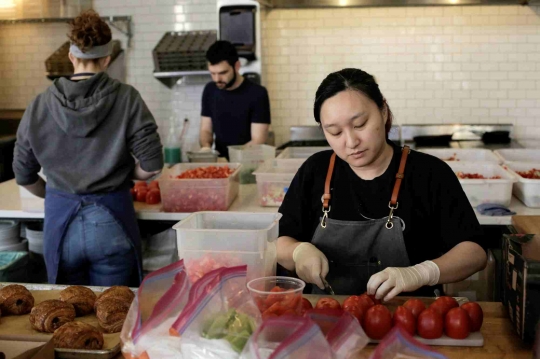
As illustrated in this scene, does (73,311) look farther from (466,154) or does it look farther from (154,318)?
(466,154)

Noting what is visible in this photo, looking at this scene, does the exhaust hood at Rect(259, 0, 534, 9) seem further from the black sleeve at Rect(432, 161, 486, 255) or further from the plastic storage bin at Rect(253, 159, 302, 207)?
the black sleeve at Rect(432, 161, 486, 255)

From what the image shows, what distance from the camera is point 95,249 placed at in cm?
367

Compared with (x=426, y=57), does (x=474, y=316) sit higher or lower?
lower

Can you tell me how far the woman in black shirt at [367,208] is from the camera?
241 cm

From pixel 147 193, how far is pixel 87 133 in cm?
98

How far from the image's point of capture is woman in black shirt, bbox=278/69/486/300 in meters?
2.41

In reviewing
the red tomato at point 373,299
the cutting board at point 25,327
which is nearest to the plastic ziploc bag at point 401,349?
the red tomato at point 373,299

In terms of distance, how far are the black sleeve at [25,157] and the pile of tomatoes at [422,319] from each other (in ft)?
7.39

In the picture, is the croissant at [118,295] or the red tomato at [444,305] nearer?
the red tomato at [444,305]

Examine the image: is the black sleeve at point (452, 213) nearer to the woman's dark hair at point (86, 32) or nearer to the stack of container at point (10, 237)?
the woman's dark hair at point (86, 32)

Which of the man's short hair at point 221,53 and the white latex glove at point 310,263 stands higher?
the man's short hair at point 221,53

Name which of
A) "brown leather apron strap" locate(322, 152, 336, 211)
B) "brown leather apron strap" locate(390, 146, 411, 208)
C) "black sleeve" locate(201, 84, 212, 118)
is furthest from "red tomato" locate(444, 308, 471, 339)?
"black sleeve" locate(201, 84, 212, 118)

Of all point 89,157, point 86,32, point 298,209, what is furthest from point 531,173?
point 86,32

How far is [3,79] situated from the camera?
25.8ft
